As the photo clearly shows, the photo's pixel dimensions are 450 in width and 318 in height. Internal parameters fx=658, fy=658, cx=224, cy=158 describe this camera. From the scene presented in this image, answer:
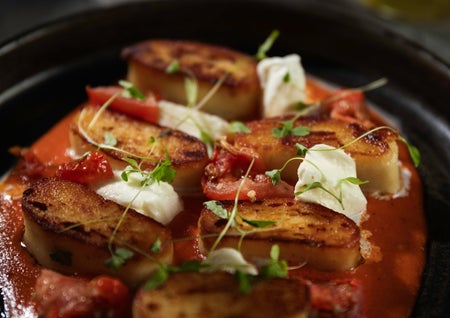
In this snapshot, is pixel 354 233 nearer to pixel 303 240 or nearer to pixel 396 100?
pixel 303 240

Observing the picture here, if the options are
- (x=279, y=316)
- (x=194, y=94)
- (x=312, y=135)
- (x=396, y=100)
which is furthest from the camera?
(x=396, y=100)

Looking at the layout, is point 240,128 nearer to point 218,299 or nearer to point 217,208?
point 217,208

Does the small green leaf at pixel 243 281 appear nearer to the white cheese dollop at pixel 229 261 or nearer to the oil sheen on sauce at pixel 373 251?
the white cheese dollop at pixel 229 261

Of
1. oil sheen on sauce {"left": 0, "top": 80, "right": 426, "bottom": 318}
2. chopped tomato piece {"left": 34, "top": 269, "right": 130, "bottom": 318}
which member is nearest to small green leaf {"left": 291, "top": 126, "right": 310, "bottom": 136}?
oil sheen on sauce {"left": 0, "top": 80, "right": 426, "bottom": 318}

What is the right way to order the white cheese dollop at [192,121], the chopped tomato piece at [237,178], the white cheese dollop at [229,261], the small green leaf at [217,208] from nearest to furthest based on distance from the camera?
1. the white cheese dollop at [229,261]
2. the small green leaf at [217,208]
3. the chopped tomato piece at [237,178]
4. the white cheese dollop at [192,121]

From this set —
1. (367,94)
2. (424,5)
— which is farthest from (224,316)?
(424,5)

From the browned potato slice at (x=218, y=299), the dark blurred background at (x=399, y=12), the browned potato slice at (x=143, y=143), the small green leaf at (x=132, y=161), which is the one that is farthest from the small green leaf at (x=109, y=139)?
the dark blurred background at (x=399, y=12)
